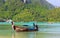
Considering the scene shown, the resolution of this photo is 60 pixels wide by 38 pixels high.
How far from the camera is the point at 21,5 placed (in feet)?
260

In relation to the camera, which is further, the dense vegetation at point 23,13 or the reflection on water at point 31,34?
the dense vegetation at point 23,13

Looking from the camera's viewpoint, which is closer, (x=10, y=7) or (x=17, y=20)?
(x=17, y=20)

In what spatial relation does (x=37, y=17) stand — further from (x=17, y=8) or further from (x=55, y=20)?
(x=17, y=8)

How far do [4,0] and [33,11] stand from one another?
15.6 metres

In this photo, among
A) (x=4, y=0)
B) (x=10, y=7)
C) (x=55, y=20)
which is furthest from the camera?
(x=4, y=0)

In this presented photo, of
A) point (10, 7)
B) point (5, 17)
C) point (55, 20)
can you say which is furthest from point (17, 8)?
point (55, 20)

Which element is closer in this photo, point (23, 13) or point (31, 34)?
point (31, 34)

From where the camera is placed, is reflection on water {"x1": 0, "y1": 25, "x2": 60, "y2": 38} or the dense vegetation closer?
reflection on water {"x1": 0, "y1": 25, "x2": 60, "y2": 38}

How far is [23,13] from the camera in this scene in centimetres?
7181

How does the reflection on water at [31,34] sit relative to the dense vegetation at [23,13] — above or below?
below

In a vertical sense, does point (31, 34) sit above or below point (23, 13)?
below

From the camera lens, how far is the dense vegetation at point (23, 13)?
6906 centimetres

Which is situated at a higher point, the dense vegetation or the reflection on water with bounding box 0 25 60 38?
the dense vegetation

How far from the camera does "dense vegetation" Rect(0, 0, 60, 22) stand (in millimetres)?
69062
